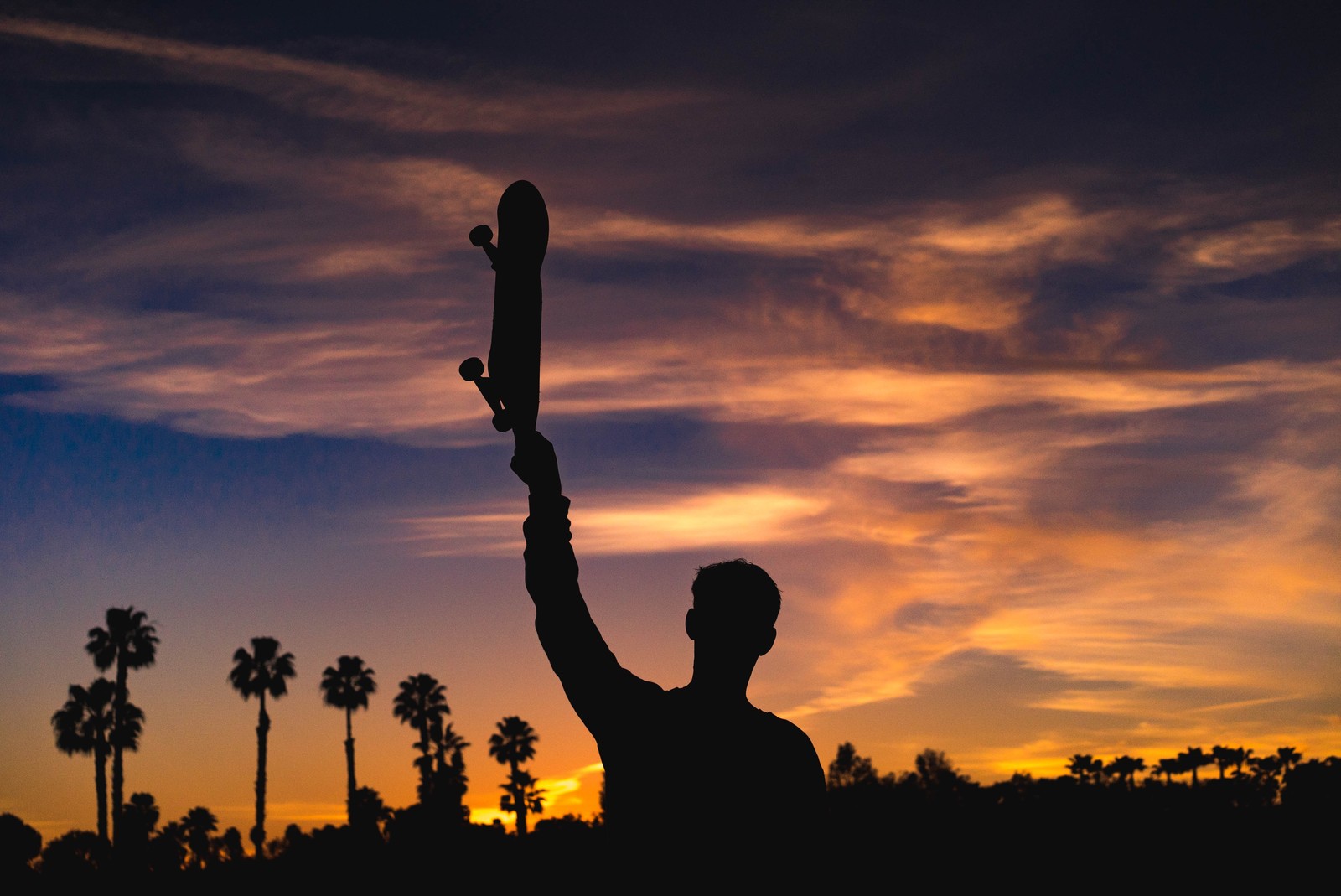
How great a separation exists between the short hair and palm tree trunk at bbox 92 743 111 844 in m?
59.5

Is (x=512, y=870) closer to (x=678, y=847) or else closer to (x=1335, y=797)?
(x=678, y=847)

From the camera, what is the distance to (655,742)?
83.5 inches

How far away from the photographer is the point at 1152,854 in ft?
131

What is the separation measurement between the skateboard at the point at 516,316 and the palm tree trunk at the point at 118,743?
192 ft

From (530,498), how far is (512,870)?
32.4 metres

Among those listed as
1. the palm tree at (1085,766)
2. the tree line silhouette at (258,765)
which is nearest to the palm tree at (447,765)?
the tree line silhouette at (258,765)

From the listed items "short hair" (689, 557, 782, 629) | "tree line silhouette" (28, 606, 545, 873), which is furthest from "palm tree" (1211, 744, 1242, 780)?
"short hair" (689, 557, 782, 629)

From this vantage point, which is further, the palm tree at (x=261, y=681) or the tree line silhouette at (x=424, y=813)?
the palm tree at (x=261, y=681)

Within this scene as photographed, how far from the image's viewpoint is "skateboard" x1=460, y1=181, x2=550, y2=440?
6.93 feet

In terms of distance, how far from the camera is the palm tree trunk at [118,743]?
53281 mm

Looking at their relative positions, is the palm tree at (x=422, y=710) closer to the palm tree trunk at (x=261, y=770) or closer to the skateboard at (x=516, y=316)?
the palm tree trunk at (x=261, y=770)

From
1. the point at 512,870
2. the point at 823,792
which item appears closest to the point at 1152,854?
the point at 512,870

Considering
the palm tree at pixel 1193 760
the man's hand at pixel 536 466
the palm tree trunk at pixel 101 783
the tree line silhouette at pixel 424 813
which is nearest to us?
the man's hand at pixel 536 466

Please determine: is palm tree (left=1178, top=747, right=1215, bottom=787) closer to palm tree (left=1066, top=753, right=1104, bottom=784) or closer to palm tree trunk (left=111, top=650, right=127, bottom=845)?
palm tree (left=1066, top=753, right=1104, bottom=784)
